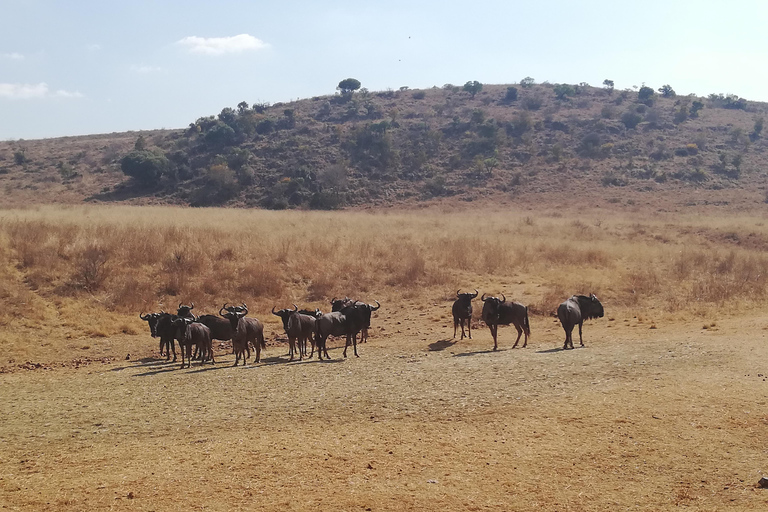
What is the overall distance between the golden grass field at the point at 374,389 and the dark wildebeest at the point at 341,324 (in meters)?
0.82

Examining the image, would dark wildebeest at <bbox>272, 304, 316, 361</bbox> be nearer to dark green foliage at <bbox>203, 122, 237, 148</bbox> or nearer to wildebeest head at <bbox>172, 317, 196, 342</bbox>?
wildebeest head at <bbox>172, 317, 196, 342</bbox>

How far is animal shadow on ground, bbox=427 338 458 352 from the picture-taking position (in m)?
17.6

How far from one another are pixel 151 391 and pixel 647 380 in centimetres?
907

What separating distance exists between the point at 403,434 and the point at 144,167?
58.7 m

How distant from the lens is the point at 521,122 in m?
81.8

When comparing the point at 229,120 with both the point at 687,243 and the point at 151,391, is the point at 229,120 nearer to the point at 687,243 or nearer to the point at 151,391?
the point at 687,243

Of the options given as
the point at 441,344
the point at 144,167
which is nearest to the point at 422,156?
the point at 144,167

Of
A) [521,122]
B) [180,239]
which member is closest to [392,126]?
[521,122]

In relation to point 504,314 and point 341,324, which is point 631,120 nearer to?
point 504,314

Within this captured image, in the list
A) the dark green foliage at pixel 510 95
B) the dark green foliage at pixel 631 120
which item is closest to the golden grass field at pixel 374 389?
the dark green foliage at pixel 631 120

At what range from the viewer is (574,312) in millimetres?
17062

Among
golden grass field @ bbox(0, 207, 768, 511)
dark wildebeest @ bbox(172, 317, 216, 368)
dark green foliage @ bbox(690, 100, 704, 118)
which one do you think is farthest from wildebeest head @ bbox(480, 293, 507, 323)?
dark green foliage @ bbox(690, 100, 704, 118)

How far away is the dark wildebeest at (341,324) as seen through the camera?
16.4 metres

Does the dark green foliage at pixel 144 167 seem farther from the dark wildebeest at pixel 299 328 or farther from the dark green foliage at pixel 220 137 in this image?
the dark wildebeest at pixel 299 328
